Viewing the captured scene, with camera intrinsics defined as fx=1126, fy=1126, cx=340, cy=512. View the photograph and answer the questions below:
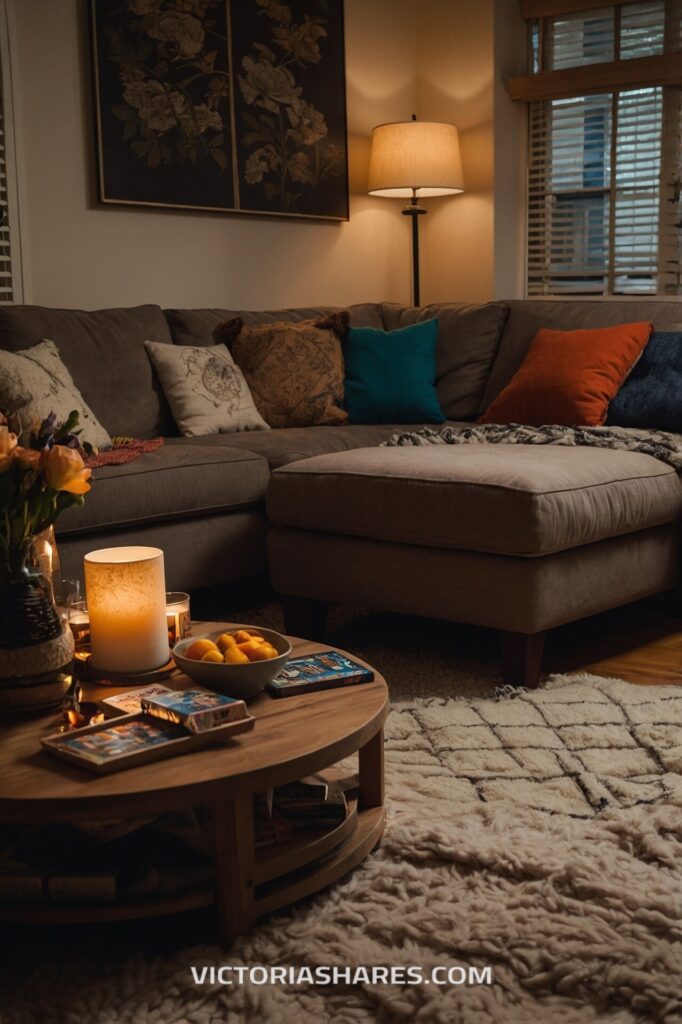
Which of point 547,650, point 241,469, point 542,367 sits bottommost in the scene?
point 547,650

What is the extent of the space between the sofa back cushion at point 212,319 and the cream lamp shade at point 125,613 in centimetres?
224

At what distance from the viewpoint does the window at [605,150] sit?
183 inches

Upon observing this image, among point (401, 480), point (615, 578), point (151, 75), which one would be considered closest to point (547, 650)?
point (615, 578)

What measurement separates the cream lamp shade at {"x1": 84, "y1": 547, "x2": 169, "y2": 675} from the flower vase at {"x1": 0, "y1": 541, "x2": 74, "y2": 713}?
119 mm

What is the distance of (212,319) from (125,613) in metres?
2.40

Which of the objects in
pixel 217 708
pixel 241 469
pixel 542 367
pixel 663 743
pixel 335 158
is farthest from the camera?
pixel 335 158

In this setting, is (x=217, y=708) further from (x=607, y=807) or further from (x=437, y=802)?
(x=607, y=807)

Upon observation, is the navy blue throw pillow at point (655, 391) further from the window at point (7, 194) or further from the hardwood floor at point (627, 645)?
the window at point (7, 194)

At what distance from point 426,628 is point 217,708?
1.62m

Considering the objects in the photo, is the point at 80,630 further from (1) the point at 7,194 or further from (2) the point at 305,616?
(1) the point at 7,194

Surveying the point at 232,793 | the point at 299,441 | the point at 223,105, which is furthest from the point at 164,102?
the point at 232,793

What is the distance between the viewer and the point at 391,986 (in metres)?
1.39

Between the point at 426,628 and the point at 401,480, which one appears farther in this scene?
the point at 426,628

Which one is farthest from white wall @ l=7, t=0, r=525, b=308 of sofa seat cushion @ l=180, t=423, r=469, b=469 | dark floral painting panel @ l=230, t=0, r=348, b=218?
sofa seat cushion @ l=180, t=423, r=469, b=469
